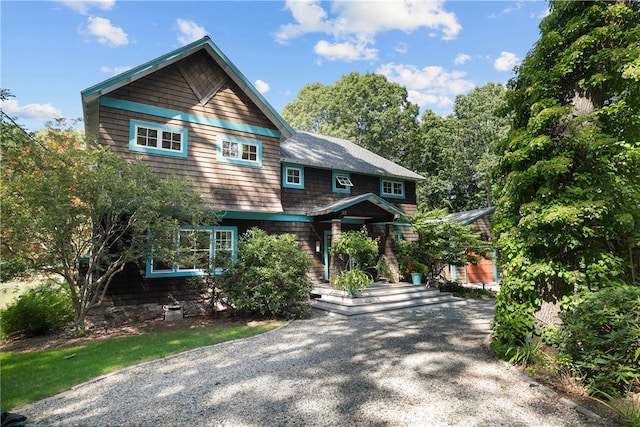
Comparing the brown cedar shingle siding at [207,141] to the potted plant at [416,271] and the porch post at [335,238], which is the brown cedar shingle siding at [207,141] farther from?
the potted plant at [416,271]

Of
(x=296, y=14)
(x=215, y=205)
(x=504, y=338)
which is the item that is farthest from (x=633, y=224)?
(x=296, y=14)

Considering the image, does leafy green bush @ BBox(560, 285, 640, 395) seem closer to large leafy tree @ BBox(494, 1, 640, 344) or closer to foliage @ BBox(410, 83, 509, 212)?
large leafy tree @ BBox(494, 1, 640, 344)

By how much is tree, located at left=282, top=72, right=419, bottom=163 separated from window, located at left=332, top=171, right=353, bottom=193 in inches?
682

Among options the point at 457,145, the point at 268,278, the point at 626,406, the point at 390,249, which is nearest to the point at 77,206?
the point at 268,278

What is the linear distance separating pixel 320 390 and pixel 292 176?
388 inches

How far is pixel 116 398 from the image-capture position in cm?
410

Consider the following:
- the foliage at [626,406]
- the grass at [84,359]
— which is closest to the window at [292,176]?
the grass at [84,359]

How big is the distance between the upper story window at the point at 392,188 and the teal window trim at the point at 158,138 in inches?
370

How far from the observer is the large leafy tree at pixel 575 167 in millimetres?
4602

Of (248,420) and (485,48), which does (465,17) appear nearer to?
(485,48)

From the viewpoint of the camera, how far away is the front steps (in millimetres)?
10094

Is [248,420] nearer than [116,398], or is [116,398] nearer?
[248,420]

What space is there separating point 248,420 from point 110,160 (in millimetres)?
6774

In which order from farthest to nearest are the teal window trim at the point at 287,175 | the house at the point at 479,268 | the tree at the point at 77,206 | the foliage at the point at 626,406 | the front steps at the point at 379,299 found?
the house at the point at 479,268, the teal window trim at the point at 287,175, the front steps at the point at 379,299, the tree at the point at 77,206, the foliage at the point at 626,406
